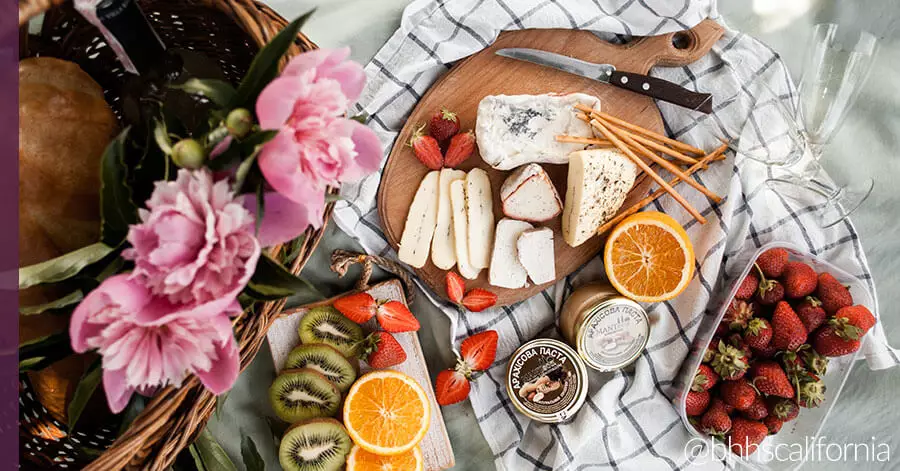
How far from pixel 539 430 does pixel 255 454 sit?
605 mm

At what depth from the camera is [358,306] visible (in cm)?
149

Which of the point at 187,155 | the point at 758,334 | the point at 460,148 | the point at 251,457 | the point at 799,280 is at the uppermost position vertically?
the point at 187,155

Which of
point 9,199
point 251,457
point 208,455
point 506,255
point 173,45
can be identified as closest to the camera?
point 9,199

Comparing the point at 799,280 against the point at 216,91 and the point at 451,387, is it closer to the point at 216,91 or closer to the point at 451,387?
the point at 451,387

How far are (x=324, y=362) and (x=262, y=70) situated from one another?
34.0 inches

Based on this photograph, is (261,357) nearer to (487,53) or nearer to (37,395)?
(37,395)

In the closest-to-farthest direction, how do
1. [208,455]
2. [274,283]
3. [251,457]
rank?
[274,283], [208,455], [251,457]

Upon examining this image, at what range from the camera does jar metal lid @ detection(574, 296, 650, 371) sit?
1459 mm

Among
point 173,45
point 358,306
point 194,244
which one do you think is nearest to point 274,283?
point 194,244

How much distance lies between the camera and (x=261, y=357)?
1.53 meters

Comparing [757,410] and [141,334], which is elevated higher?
[141,334]

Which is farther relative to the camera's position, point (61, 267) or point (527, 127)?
point (527, 127)

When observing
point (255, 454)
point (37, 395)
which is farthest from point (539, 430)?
point (37, 395)

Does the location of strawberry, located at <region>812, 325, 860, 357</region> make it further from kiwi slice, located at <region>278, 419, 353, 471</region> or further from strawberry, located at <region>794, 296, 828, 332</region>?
kiwi slice, located at <region>278, 419, 353, 471</region>
